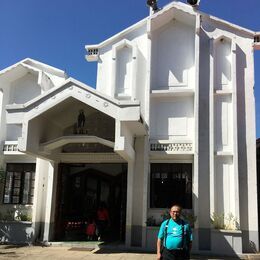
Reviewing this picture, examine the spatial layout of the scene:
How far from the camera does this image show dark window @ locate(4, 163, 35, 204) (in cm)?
1428

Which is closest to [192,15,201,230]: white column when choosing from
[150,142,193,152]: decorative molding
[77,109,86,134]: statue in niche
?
[150,142,193,152]: decorative molding

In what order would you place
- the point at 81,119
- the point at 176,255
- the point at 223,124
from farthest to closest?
the point at 223,124, the point at 81,119, the point at 176,255

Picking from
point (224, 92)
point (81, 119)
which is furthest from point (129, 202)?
point (224, 92)

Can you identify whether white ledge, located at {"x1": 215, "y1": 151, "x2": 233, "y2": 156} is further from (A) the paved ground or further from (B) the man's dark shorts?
(B) the man's dark shorts

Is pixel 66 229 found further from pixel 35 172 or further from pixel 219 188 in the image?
pixel 219 188

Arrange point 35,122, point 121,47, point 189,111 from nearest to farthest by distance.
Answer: point 35,122
point 189,111
point 121,47

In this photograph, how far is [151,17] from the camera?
45.6 ft

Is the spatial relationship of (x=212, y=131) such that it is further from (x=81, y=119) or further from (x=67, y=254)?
(x=67, y=254)

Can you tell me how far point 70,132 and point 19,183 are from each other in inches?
112

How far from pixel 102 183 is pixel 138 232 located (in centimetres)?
521

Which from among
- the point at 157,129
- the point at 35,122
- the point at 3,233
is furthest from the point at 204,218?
the point at 3,233

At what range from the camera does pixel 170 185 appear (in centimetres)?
1311

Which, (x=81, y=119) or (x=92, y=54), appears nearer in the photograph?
(x=81, y=119)

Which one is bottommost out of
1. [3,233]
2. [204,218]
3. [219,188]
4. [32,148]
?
[3,233]
